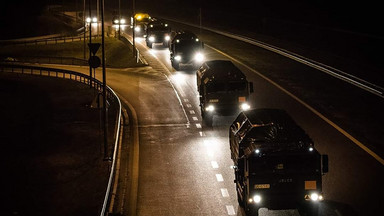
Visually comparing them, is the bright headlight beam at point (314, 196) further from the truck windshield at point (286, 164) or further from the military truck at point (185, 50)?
the military truck at point (185, 50)

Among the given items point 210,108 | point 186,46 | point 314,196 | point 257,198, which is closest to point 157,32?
point 186,46

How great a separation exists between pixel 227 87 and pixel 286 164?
10.5 metres

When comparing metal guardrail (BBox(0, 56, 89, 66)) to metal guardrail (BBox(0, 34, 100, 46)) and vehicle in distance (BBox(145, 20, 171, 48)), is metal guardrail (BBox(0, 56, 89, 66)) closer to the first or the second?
vehicle in distance (BBox(145, 20, 171, 48))

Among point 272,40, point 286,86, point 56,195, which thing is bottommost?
point 56,195

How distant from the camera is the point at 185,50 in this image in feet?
132

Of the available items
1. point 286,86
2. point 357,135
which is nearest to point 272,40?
point 286,86

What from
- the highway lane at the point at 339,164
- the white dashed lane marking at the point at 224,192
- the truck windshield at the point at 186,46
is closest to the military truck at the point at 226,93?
the highway lane at the point at 339,164

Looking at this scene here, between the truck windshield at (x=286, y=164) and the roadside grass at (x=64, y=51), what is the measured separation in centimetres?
4093

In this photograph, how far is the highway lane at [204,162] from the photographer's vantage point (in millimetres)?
15531

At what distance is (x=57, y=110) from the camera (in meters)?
30.3

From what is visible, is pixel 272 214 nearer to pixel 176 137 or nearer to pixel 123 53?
pixel 176 137

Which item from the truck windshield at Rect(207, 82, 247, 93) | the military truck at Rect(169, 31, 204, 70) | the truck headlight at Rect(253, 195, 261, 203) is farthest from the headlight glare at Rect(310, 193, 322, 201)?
the military truck at Rect(169, 31, 204, 70)

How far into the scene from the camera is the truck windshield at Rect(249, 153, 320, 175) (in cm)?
1331

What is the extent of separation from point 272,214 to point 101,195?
551cm
